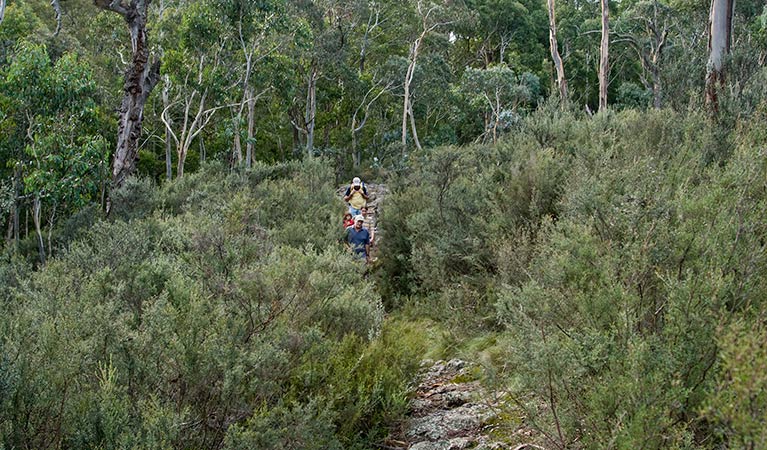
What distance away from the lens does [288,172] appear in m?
15.7

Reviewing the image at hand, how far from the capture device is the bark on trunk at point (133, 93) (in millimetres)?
11562

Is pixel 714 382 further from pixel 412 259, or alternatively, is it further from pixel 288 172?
pixel 288 172

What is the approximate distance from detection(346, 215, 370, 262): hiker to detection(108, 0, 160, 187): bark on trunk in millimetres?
5220

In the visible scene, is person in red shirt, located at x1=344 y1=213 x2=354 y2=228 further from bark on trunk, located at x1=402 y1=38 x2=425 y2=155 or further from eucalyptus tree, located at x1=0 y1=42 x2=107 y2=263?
bark on trunk, located at x1=402 y1=38 x2=425 y2=155

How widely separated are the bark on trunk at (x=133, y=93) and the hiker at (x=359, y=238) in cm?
522

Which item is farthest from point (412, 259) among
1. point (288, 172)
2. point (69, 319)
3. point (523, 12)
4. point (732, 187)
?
point (523, 12)

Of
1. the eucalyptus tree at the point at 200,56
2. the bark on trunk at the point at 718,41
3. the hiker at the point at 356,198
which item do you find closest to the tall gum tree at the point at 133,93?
the eucalyptus tree at the point at 200,56

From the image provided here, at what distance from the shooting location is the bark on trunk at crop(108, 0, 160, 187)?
1156 centimetres

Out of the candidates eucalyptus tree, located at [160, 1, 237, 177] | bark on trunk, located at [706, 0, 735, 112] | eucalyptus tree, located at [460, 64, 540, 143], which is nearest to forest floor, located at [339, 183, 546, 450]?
bark on trunk, located at [706, 0, 735, 112]

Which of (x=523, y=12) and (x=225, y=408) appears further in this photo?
(x=523, y=12)

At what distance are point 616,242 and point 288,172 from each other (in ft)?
42.5

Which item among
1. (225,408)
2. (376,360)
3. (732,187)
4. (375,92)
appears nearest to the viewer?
(225,408)

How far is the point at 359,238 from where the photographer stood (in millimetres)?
8797

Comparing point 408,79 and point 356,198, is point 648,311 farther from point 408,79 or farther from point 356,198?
point 408,79
